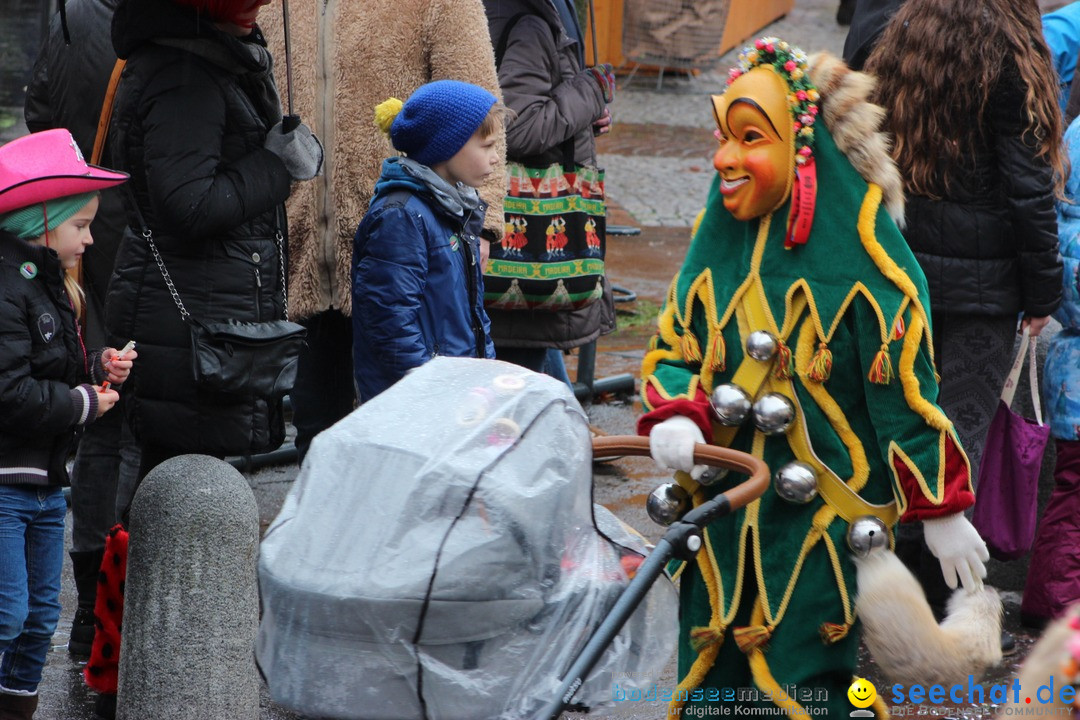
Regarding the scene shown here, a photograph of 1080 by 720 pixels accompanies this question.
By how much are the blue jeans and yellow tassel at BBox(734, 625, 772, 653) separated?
74.1 inches

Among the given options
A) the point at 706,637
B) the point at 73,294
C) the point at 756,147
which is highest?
the point at 756,147

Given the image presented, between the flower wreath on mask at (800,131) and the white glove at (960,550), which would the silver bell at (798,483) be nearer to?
the white glove at (960,550)

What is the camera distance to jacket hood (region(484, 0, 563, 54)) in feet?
17.9

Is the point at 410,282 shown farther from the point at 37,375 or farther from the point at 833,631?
the point at 833,631

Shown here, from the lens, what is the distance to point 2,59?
8859 mm

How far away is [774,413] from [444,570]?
4.01 feet

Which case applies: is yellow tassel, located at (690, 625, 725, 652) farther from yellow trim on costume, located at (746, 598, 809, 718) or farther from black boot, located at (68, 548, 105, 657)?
black boot, located at (68, 548, 105, 657)

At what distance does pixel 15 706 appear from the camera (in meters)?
3.84

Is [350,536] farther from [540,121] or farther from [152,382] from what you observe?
[540,121]

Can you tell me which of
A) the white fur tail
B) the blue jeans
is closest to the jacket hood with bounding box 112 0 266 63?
the blue jeans

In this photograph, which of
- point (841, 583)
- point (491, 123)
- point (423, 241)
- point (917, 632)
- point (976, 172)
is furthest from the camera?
point (976, 172)

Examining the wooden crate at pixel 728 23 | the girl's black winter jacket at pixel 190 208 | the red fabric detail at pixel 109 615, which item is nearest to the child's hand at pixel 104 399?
the girl's black winter jacket at pixel 190 208

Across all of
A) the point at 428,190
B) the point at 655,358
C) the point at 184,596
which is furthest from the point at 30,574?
the point at 655,358

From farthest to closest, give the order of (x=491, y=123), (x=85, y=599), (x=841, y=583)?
(x=85, y=599) < (x=491, y=123) < (x=841, y=583)
